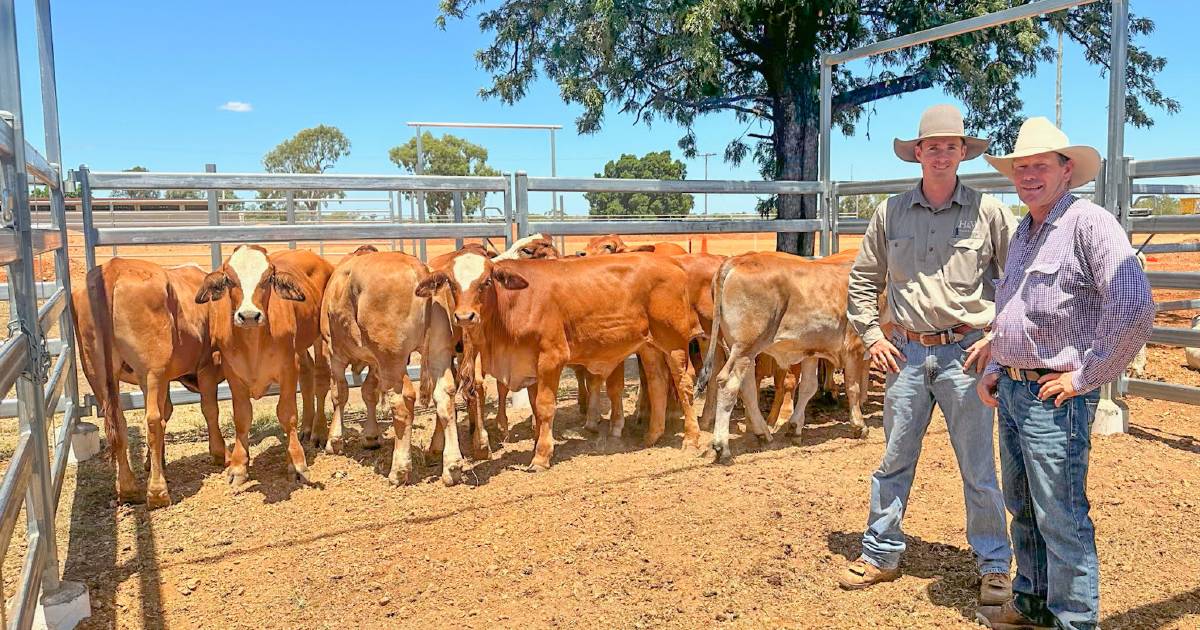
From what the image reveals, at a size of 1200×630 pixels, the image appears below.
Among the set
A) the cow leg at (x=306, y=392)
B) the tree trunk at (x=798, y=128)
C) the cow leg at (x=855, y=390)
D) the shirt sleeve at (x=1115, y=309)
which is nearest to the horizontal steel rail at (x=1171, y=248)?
the tree trunk at (x=798, y=128)

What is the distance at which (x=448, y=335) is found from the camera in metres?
6.97

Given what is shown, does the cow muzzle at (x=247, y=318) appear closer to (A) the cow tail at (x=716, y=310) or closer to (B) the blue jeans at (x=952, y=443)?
(A) the cow tail at (x=716, y=310)

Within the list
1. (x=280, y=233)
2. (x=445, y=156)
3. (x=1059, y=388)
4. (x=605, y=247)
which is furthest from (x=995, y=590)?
(x=445, y=156)

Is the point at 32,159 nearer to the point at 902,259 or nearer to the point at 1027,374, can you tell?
the point at 902,259

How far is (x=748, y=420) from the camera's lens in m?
7.92

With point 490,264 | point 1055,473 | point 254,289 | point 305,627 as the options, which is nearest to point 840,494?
point 1055,473

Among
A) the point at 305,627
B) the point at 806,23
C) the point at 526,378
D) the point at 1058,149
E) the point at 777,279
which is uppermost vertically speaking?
the point at 806,23

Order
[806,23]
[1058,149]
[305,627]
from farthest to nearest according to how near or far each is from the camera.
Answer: [806,23] → [305,627] → [1058,149]

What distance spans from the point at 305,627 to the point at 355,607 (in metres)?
0.28

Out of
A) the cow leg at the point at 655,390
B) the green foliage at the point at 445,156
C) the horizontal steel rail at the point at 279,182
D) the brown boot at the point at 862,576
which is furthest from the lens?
the green foliage at the point at 445,156

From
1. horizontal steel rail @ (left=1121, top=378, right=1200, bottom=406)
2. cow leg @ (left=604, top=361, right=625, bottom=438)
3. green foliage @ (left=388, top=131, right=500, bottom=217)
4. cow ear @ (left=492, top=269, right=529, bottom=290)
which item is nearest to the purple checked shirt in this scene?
cow ear @ (left=492, top=269, right=529, bottom=290)

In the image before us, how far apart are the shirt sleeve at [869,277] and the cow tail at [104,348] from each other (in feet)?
17.0

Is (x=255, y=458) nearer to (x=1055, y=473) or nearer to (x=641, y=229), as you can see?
(x=641, y=229)

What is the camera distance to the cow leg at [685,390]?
25.6 ft
